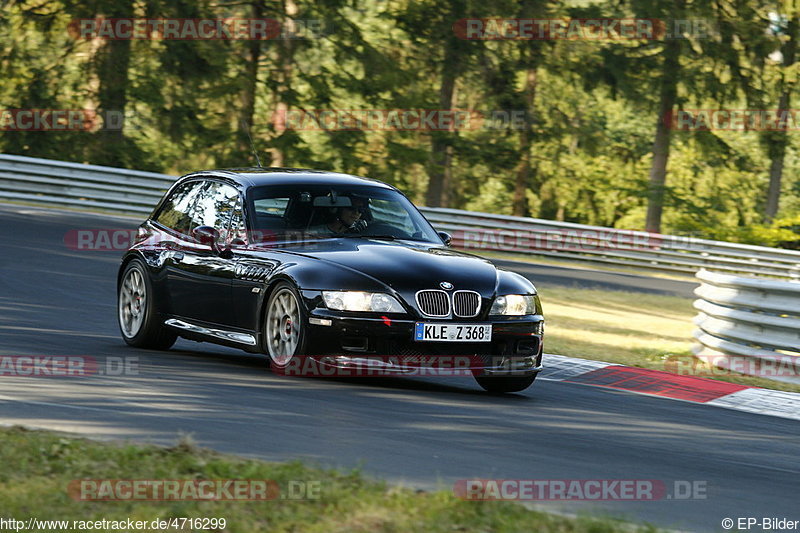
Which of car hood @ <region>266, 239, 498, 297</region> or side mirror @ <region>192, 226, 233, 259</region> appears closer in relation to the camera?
car hood @ <region>266, 239, 498, 297</region>

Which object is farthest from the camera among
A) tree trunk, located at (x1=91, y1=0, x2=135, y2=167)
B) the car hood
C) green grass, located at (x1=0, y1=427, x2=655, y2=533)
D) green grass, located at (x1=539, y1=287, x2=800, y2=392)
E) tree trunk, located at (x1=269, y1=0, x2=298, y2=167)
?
tree trunk, located at (x1=269, y1=0, x2=298, y2=167)

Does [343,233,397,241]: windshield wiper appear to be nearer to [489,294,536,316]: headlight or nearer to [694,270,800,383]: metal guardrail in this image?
[489,294,536,316]: headlight

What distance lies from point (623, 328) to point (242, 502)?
1193 cm

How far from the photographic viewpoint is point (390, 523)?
15.7 ft

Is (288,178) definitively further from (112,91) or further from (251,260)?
(112,91)

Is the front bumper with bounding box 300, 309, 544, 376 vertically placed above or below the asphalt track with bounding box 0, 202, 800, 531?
above

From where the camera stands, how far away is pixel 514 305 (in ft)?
28.7

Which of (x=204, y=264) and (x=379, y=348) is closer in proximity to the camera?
(x=379, y=348)

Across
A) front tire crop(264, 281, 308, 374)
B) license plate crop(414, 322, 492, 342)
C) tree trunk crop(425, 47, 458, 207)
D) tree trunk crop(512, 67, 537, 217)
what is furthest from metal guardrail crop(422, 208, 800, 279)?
→ license plate crop(414, 322, 492, 342)

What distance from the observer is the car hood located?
27.6ft

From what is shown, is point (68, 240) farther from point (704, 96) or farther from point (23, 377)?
point (704, 96)

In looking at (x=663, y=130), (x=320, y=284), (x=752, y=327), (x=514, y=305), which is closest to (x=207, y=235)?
(x=320, y=284)

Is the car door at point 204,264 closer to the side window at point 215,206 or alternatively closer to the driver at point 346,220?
the side window at point 215,206

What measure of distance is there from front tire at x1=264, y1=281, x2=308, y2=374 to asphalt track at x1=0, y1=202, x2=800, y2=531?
0.58 feet
